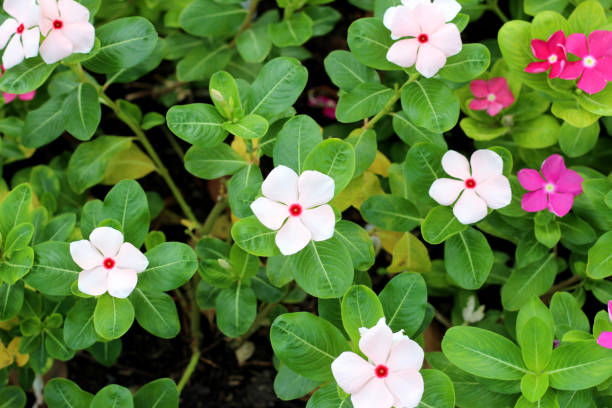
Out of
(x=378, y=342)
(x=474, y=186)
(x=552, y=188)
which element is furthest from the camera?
(x=552, y=188)

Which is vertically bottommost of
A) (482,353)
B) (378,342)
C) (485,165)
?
(482,353)

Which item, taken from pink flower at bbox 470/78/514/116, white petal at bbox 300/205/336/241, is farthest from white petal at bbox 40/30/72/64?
pink flower at bbox 470/78/514/116

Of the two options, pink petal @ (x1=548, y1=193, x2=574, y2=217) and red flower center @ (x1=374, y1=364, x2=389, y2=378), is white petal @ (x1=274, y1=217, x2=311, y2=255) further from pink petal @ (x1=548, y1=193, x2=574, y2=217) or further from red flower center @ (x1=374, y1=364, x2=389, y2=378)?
pink petal @ (x1=548, y1=193, x2=574, y2=217)

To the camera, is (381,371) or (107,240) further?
(107,240)

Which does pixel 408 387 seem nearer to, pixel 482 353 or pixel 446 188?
pixel 482 353

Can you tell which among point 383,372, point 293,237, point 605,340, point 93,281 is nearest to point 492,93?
point 605,340

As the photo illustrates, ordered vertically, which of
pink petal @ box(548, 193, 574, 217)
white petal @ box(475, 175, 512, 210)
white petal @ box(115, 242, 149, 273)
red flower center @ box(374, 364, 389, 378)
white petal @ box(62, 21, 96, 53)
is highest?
white petal @ box(62, 21, 96, 53)
